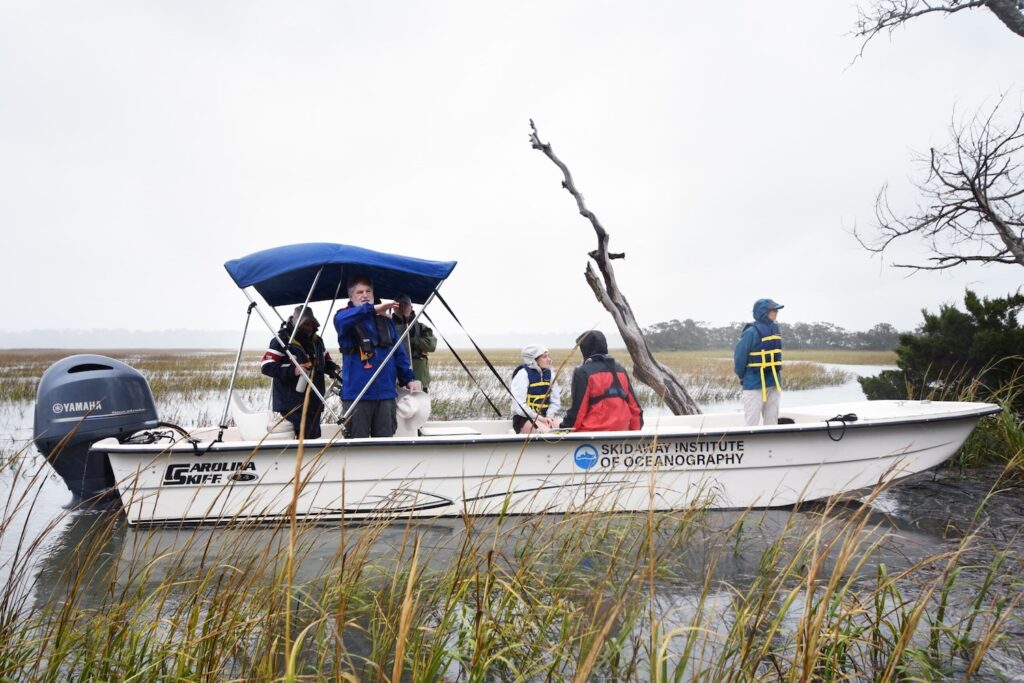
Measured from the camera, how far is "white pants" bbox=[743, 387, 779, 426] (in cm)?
727

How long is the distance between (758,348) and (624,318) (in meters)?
3.46

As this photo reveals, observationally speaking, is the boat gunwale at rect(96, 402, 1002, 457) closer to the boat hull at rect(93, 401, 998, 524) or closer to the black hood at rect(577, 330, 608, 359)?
the boat hull at rect(93, 401, 998, 524)

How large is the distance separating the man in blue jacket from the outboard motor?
1.77 m

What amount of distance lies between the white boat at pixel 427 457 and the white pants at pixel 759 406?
36.3 inches

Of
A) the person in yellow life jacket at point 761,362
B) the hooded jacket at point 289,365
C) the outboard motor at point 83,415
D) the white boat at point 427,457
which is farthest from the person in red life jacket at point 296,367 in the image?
the person in yellow life jacket at point 761,362

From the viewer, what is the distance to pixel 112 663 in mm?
2535

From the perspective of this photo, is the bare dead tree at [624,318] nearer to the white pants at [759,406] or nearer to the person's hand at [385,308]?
the white pants at [759,406]

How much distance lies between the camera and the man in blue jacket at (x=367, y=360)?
595cm

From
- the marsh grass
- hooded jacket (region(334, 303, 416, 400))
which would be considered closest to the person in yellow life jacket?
the marsh grass

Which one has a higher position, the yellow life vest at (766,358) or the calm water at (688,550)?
the yellow life vest at (766,358)

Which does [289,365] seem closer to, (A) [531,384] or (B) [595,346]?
(A) [531,384]

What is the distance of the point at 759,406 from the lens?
23.9 feet

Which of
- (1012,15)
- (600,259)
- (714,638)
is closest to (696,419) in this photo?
(600,259)

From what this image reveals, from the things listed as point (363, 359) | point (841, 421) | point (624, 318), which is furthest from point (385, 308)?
point (624, 318)
